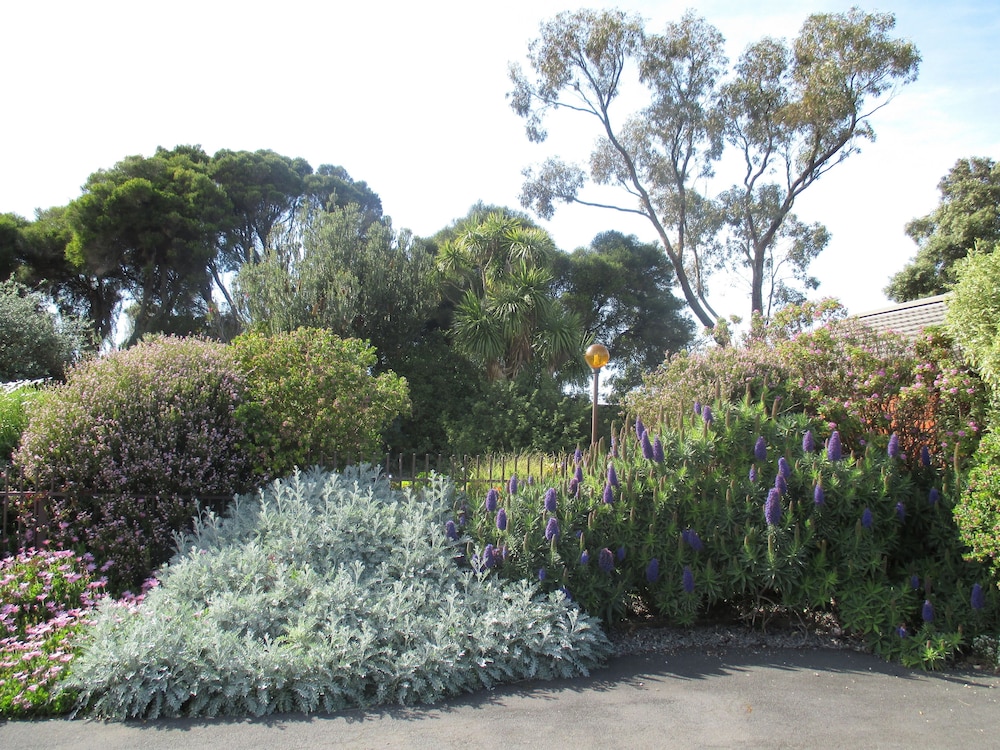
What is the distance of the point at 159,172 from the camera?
83.8 ft

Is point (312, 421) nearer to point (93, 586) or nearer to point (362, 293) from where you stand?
point (93, 586)

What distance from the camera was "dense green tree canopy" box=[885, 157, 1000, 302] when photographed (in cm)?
2027

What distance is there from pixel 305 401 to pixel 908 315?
9.41 metres

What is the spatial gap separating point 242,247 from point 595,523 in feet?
82.7

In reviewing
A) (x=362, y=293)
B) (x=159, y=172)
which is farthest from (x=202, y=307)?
(x=362, y=293)

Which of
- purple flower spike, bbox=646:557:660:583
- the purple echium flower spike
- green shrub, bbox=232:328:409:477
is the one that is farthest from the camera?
green shrub, bbox=232:328:409:477

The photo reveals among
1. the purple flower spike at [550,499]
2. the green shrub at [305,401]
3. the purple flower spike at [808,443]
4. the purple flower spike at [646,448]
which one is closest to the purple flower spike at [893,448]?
the purple flower spike at [808,443]

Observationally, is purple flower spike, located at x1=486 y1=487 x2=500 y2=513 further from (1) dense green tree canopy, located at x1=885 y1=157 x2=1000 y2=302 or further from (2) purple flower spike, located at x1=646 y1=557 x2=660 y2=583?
(1) dense green tree canopy, located at x1=885 y1=157 x2=1000 y2=302

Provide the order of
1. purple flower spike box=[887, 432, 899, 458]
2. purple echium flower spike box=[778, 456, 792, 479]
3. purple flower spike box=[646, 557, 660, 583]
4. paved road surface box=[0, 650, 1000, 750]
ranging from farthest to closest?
purple flower spike box=[887, 432, 899, 458] < purple echium flower spike box=[778, 456, 792, 479] < purple flower spike box=[646, 557, 660, 583] < paved road surface box=[0, 650, 1000, 750]

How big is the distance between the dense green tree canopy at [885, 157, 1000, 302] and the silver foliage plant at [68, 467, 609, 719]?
19759 mm

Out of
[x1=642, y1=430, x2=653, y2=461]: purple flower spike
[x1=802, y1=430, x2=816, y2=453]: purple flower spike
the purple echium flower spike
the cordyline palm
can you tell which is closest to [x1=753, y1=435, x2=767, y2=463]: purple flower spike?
the purple echium flower spike

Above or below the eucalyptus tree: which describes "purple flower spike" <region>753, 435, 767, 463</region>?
below

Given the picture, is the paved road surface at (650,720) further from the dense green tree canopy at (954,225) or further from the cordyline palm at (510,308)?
the dense green tree canopy at (954,225)

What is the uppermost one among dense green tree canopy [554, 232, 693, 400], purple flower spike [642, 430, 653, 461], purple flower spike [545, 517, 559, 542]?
dense green tree canopy [554, 232, 693, 400]
